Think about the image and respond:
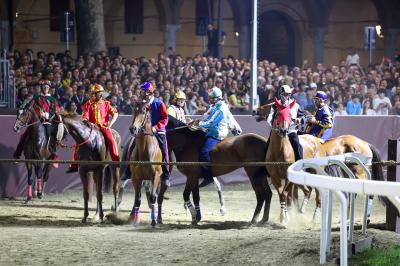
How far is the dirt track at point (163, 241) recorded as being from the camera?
10117 millimetres

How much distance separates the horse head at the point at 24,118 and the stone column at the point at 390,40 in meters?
23.9

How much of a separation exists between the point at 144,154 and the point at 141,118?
22.7 inches

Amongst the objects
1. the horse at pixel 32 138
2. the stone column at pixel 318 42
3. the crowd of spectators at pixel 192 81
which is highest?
the stone column at pixel 318 42

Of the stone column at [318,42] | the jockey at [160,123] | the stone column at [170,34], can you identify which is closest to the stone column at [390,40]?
the stone column at [318,42]

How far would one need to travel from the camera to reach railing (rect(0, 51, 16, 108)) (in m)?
22.0

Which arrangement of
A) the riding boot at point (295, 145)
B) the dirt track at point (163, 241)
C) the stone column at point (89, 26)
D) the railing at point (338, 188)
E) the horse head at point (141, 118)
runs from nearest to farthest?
the railing at point (338, 188)
the dirt track at point (163, 241)
the horse head at point (141, 118)
the riding boot at point (295, 145)
the stone column at point (89, 26)

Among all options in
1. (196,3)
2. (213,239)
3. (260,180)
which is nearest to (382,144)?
(260,180)

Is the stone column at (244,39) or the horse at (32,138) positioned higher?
the stone column at (244,39)

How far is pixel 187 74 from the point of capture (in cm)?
2489

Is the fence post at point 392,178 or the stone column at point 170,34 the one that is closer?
the fence post at point 392,178

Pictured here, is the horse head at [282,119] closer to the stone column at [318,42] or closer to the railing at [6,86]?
the railing at [6,86]

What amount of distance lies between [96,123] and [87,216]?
1.73 meters

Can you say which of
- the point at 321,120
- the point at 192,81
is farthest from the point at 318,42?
the point at 321,120

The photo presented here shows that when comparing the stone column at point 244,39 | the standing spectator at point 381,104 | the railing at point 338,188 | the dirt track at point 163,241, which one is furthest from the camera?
the stone column at point 244,39
